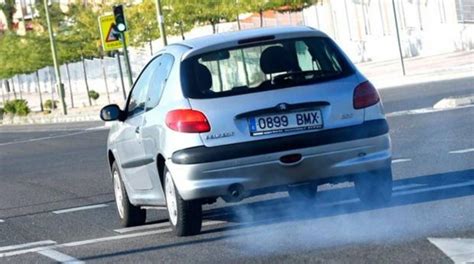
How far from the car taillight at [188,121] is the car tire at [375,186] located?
1447mm

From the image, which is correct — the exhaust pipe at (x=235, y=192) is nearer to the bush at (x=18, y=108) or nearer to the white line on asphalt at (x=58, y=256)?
the white line on asphalt at (x=58, y=256)

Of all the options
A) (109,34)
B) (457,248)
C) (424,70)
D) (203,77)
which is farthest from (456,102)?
(109,34)

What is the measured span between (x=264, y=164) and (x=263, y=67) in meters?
0.91

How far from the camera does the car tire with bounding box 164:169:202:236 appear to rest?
11375 millimetres

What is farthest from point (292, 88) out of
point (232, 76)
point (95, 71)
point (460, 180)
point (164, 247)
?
point (95, 71)

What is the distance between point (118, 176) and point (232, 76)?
2.40 m

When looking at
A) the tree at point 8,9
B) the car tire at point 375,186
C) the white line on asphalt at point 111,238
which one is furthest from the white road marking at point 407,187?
the tree at point 8,9

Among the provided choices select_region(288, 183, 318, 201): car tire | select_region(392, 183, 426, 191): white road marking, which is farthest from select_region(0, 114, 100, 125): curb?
select_region(288, 183, 318, 201): car tire

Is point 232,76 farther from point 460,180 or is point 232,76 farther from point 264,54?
point 460,180

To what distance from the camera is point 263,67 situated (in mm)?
11633

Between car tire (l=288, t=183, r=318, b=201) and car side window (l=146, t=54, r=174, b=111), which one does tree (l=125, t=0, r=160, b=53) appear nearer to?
car tire (l=288, t=183, r=318, b=201)

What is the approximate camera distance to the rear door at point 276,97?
11.1m

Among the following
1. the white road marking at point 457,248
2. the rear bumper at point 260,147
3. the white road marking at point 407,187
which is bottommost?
the white road marking at point 407,187

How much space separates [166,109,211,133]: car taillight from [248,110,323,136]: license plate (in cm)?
36
